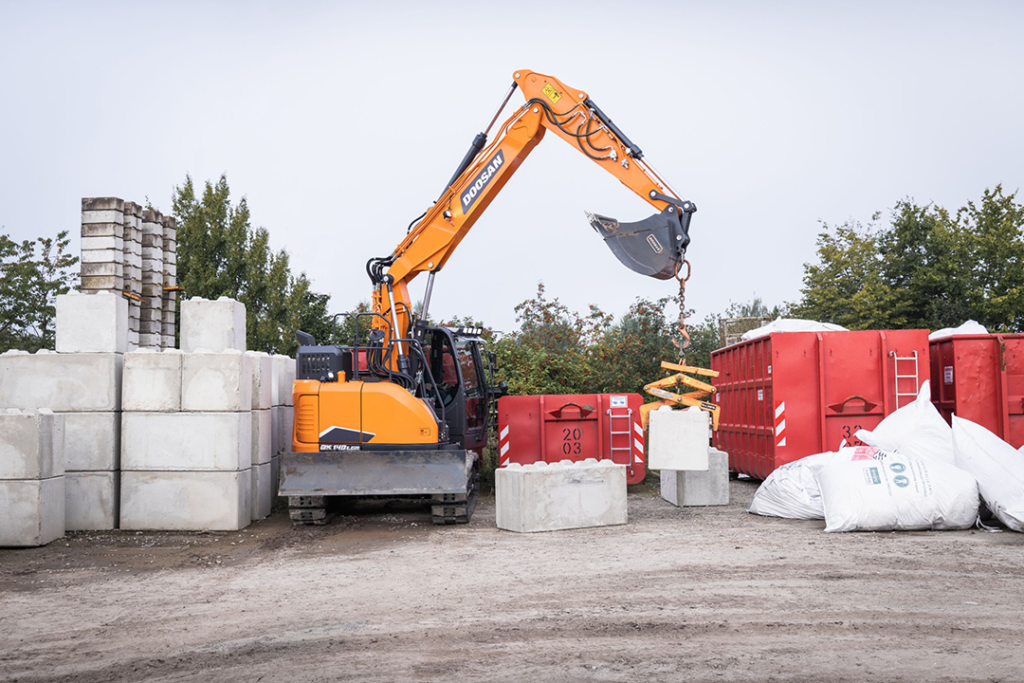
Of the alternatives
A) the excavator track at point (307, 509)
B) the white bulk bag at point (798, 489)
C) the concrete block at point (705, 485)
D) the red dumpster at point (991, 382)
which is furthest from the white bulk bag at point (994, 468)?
the excavator track at point (307, 509)

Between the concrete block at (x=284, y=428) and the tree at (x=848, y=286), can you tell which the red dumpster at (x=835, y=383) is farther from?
the tree at (x=848, y=286)

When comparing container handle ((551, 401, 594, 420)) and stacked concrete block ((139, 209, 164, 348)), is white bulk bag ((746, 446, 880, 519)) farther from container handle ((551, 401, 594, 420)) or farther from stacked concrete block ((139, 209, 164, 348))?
stacked concrete block ((139, 209, 164, 348))

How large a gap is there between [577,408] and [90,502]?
21.7 feet

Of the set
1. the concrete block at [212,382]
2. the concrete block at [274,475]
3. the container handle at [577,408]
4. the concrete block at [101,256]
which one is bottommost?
the concrete block at [274,475]

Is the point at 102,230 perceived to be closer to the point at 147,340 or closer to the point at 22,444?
the point at 147,340

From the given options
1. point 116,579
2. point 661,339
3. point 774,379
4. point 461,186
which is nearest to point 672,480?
point 774,379

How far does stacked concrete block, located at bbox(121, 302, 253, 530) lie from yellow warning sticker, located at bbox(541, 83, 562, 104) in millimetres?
5024

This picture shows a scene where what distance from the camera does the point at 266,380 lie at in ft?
38.4

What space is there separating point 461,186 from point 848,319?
23273 mm

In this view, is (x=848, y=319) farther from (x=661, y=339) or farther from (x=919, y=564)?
(x=919, y=564)

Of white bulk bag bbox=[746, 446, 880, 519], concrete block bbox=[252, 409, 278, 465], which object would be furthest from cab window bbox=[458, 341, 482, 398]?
white bulk bag bbox=[746, 446, 880, 519]

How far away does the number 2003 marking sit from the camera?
1362cm

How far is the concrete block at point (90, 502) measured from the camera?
1051 cm

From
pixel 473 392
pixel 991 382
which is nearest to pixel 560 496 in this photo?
pixel 473 392
